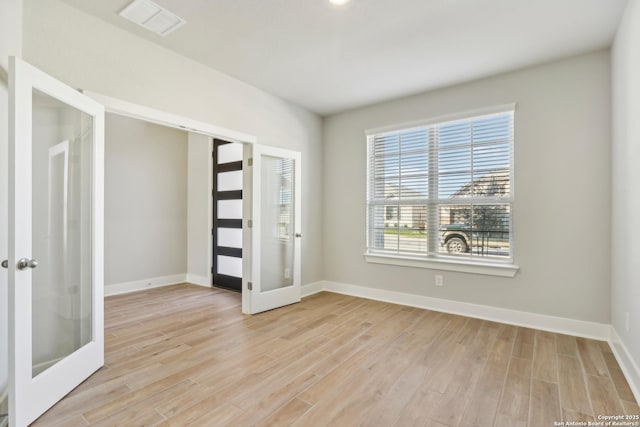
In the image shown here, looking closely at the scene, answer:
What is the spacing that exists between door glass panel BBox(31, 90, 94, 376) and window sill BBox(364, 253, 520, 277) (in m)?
3.38

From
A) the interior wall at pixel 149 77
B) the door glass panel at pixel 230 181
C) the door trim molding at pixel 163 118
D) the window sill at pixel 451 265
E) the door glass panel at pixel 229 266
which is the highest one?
the interior wall at pixel 149 77

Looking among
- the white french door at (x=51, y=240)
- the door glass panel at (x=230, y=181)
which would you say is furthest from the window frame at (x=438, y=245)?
the white french door at (x=51, y=240)

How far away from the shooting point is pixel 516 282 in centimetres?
348

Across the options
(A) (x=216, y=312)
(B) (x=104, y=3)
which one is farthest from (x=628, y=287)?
(B) (x=104, y=3)

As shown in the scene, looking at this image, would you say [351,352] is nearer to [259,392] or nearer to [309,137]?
[259,392]

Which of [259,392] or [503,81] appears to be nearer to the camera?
[259,392]

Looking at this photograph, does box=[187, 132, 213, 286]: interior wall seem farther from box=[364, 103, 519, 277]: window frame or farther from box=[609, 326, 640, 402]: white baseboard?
box=[609, 326, 640, 402]: white baseboard

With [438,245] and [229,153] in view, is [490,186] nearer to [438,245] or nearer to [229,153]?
[438,245]

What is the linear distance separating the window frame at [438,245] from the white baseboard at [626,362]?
95 cm

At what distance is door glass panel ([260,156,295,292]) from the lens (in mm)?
4125

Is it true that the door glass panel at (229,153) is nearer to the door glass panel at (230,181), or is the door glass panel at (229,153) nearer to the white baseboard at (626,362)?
the door glass panel at (230,181)

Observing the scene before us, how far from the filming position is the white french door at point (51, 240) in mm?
1729

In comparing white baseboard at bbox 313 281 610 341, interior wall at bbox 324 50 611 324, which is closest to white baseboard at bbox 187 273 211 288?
white baseboard at bbox 313 281 610 341

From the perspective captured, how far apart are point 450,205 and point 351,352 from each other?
7.32 feet
